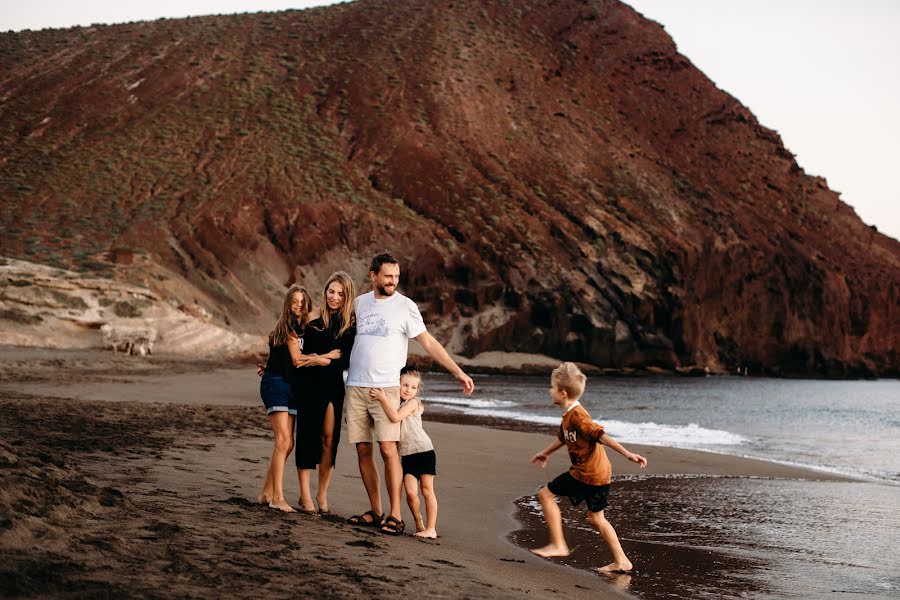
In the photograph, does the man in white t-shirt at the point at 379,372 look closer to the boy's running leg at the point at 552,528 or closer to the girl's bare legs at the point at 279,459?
the girl's bare legs at the point at 279,459

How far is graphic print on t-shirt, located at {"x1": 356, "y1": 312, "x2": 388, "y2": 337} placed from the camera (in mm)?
5883

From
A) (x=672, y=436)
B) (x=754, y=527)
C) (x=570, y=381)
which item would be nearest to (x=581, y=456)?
(x=570, y=381)

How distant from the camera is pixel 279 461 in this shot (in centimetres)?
608

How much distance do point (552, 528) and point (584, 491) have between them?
0.40 metres

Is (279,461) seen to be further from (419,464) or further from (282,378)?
(419,464)

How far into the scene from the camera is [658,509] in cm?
A: 816

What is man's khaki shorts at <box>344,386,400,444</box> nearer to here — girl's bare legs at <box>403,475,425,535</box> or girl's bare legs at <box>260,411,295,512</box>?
girl's bare legs at <box>403,475,425,535</box>

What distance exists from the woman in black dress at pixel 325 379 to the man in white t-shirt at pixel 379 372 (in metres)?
0.13

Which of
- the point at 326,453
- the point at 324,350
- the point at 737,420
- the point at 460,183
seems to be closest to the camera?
the point at 324,350

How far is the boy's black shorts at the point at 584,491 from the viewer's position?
574 centimetres

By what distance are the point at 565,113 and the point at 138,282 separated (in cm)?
3752

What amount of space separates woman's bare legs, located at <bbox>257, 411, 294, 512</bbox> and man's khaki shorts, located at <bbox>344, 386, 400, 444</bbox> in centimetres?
51

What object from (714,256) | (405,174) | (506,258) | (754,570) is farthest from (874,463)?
(714,256)

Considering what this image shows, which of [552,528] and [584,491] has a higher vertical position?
[584,491]
